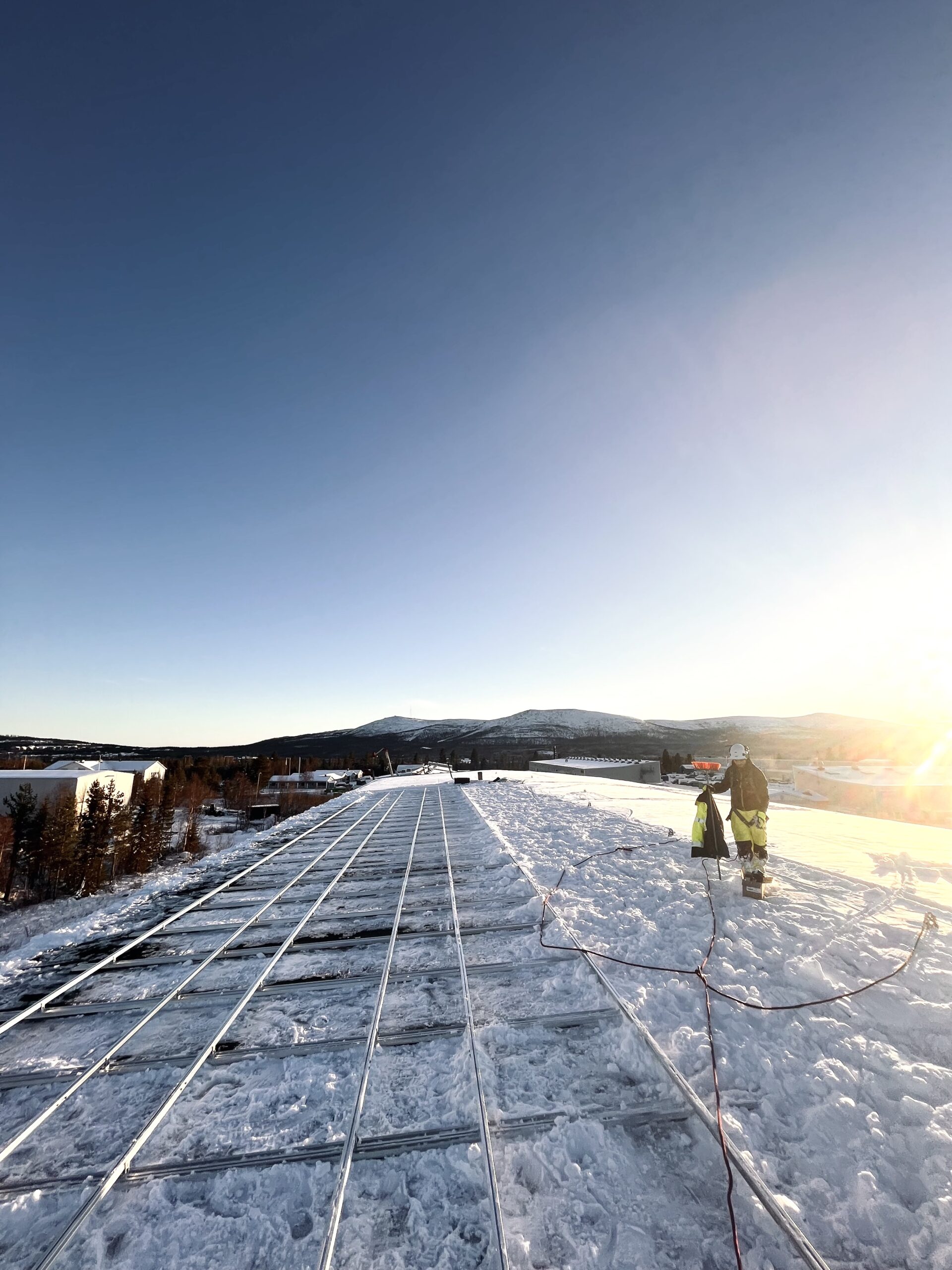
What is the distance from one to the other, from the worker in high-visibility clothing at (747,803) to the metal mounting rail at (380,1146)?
4.97 m

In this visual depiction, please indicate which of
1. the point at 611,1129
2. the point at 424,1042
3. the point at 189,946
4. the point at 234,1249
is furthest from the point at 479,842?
the point at 234,1249

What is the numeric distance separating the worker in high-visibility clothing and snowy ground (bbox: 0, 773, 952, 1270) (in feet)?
2.40

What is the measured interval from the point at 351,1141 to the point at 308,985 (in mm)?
2506

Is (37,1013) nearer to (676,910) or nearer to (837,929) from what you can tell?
Result: (676,910)

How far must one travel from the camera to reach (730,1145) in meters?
3.11

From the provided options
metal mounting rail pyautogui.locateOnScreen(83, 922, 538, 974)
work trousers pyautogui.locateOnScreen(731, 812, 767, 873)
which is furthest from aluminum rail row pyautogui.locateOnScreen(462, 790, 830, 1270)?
work trousers pyautogui.locateOnScreen(731, 812, 767, 873)

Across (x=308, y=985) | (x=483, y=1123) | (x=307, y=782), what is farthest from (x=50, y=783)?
(x=483, y=1123)

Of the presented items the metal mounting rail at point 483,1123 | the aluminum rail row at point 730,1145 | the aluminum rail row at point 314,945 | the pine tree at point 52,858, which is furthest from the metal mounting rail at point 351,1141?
the pine tree at point 52,858

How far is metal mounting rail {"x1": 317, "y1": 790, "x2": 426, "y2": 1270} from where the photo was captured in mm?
2512

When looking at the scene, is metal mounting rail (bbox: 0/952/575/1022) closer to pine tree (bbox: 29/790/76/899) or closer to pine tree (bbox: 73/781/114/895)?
pine tree (bbox: 73/781/114/895)

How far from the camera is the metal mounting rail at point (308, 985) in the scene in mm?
4984

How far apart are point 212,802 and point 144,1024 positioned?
3919 inches

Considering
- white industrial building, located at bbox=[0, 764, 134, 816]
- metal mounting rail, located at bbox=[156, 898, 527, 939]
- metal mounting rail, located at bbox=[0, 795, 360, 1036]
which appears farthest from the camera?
white industrial building, located at bbox=[0, 764, 134, 816]

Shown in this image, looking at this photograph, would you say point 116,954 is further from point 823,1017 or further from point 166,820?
point 166,820
